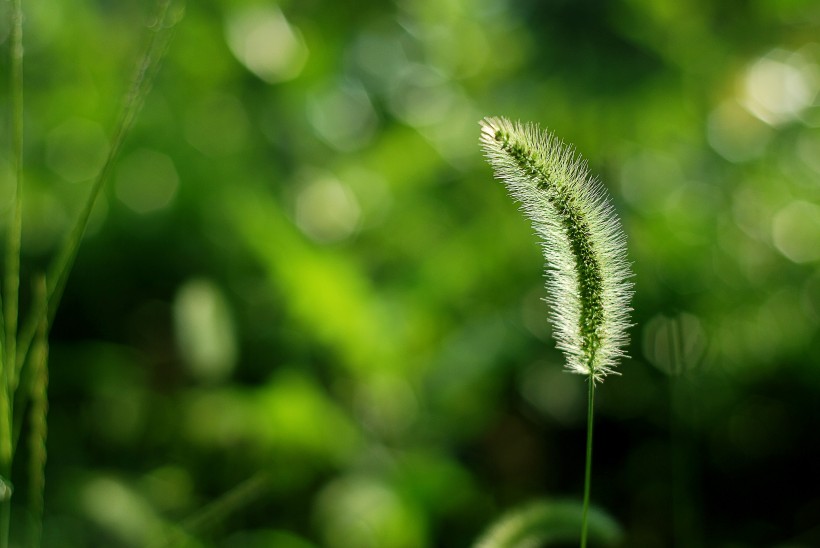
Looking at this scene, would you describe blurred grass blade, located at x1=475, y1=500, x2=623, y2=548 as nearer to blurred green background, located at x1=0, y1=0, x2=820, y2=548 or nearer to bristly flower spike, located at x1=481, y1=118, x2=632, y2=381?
bristly flower spike, located at x1=481, y1=118, x2=632, y2=381

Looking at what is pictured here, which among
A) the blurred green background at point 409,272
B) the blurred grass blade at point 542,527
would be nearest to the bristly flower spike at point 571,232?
the blurred grass blade at point 542,527

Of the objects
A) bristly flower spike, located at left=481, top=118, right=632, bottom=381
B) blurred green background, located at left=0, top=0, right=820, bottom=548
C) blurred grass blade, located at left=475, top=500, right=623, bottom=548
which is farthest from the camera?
blurred green background, located at left=0, top=0, right=820, bottom=548

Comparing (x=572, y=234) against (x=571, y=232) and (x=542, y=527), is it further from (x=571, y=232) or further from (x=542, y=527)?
(x=542, y=527)

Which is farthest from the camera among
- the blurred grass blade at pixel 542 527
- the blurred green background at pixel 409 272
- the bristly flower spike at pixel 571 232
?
the blurred green background at pixel 409 272

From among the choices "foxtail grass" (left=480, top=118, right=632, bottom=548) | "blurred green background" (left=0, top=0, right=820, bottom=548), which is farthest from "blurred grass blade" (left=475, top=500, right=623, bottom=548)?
"blurred green background" (left=0, top=0, right=820, bottom=548)

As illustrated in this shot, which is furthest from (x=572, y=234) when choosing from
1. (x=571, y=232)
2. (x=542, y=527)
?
(x=542, y=527)

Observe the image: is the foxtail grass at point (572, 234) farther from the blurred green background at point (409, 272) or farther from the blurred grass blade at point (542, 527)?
the blurred green background at point (409, 272)

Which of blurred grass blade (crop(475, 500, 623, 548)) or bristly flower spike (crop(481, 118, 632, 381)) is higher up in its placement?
bristly flower spike (crop(481, 118, 632, 381))

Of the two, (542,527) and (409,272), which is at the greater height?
(409,272)
